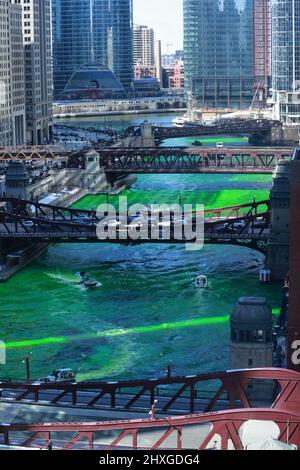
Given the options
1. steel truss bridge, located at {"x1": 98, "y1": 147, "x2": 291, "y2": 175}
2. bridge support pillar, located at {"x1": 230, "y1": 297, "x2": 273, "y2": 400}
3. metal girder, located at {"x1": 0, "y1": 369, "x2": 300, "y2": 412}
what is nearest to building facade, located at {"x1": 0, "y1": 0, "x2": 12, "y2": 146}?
steel truss bridge, located at {"x1": 98, "y1": 147, "x2": 291, "y2": 175}

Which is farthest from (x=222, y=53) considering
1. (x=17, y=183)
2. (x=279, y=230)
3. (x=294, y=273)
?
(x=294, y=273)

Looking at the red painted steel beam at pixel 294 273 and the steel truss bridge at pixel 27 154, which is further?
the steel truss bridge at pixel 27 154

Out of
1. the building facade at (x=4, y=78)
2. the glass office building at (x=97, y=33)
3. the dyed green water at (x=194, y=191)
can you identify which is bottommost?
the dyed green water at (x=194, y=191)


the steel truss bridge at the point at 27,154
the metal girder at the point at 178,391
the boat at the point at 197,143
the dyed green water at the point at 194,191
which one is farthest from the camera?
the boat at the point at 197,143

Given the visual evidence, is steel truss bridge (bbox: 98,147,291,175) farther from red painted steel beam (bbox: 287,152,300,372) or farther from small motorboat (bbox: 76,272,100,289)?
red painted steel beam (bbox: 287,152,300,372)

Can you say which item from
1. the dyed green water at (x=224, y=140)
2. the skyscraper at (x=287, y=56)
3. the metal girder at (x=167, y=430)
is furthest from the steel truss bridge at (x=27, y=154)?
the metal girder at (x=167, y=430)

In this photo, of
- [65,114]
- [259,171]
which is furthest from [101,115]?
[259,171]

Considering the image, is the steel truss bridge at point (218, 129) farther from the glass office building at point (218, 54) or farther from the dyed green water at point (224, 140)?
the glass office building at point (218, 54)

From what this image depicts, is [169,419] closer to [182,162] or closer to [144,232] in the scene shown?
[144,232]
